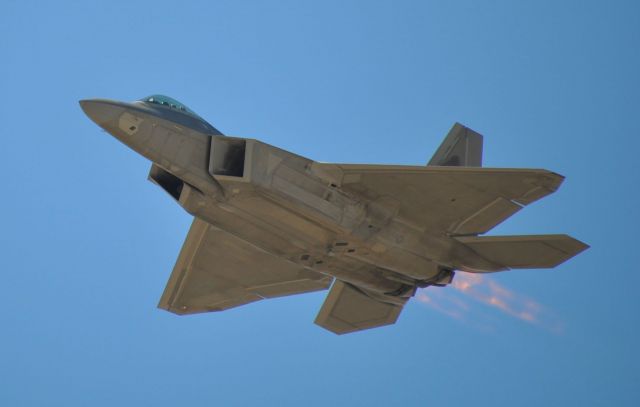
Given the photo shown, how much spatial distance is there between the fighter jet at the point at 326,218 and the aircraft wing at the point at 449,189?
0.10 feet

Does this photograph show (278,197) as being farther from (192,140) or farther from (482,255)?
(482,255)

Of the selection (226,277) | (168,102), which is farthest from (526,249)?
(168,102)

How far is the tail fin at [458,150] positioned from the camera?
30594 millimetres

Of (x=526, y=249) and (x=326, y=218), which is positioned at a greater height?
(x=526, y=249)

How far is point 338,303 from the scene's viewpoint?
30688 millimetres

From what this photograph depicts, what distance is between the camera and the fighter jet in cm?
2439

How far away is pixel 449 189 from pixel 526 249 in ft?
9.59

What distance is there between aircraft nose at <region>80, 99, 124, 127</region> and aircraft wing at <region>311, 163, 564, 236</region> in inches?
199

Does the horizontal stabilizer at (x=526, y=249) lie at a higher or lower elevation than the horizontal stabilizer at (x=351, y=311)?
higher

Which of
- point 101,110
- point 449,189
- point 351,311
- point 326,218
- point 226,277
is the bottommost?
point 226,277

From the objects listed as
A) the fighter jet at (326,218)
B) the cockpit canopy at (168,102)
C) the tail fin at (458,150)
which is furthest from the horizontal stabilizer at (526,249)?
the cockpit canopy at (168,102)

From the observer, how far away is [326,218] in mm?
25406

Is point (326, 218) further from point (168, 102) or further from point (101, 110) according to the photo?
point (101, 110)

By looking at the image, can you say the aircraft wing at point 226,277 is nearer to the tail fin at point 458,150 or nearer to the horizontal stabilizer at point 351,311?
the horizontal stabilizer at point 351,311
